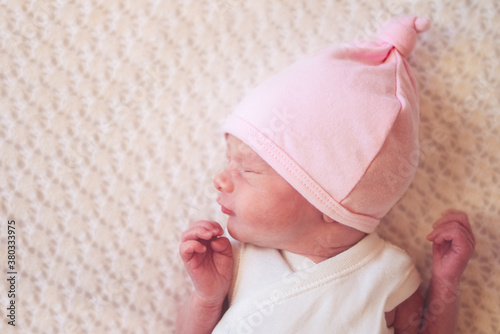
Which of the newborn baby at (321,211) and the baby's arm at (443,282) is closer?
the newborn baby at (321,211)

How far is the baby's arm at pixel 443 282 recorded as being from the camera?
43.8 inches

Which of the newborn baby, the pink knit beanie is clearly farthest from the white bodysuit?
the pink knit beanie

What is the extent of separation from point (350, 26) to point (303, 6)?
5.1 inches

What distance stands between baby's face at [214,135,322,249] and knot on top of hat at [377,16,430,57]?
1.34 feet

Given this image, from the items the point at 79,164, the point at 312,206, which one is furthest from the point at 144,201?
the point at 312,206

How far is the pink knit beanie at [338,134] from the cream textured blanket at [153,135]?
0.72 ft

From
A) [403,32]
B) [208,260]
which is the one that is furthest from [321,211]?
[403,32]

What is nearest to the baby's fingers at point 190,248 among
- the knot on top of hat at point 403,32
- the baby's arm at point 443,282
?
the baby's arm at point 443,282

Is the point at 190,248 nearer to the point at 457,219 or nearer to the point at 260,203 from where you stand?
the point at 260,203

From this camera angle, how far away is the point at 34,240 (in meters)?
1.17

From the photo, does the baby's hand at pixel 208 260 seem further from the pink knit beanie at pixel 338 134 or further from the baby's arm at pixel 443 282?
the baby's arm at pixel 443 282

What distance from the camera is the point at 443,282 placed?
1150mm

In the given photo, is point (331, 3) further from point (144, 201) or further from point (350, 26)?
point (144, 201)

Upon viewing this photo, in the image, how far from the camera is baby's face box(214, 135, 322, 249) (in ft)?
3.37
